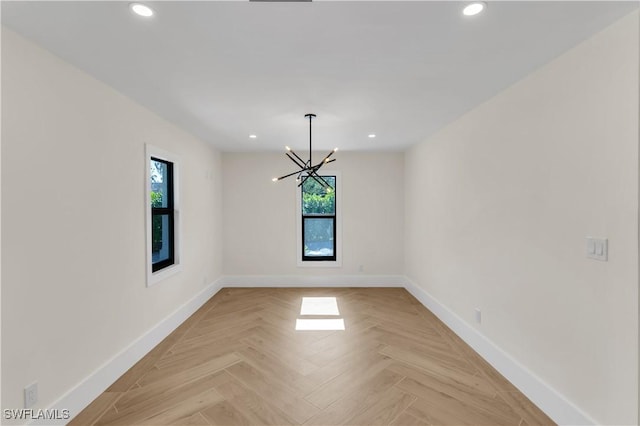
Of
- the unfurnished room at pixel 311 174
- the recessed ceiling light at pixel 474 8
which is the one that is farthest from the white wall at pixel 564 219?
the recessed ceiling light at pixel 474 8

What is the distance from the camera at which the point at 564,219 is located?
2090 mm

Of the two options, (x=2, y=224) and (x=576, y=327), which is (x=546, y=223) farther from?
(x=2, y=224)

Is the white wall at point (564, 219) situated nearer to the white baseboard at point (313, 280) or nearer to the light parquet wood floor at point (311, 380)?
the light parquet wood floor at point (311, 380)

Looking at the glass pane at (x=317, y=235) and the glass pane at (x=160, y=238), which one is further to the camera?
the glass pane at (x=317, y=235)

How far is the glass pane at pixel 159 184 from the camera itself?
3.56 m

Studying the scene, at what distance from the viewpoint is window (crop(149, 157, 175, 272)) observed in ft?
11.7

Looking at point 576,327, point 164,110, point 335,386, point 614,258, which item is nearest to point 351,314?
point 335,386

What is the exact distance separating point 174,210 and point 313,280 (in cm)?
278

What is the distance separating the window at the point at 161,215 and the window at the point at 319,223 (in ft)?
7.90

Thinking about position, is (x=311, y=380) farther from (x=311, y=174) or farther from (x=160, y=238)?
(x=160, y=238)

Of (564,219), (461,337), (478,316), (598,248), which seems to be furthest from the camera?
(461,337)

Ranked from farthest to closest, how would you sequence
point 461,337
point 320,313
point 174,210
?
point 320,313 → point 174,210 → point 461,337

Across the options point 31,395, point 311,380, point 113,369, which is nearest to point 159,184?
point 113,369

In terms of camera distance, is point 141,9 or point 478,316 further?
point 478,316
